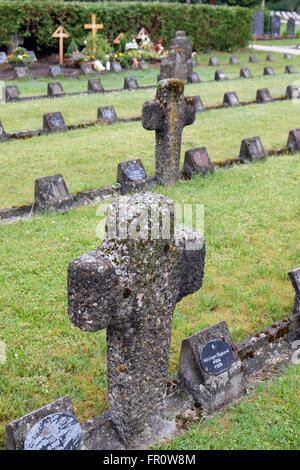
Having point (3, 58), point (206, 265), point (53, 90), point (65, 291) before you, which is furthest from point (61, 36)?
point (65, 291)

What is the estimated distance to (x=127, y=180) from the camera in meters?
8.34

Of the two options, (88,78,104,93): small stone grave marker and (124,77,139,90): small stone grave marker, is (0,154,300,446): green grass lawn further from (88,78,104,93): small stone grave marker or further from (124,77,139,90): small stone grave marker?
(124,77,139,90): small stone grave marker

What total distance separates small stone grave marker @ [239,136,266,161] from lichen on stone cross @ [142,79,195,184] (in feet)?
6.09

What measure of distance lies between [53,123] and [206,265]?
24.1ft

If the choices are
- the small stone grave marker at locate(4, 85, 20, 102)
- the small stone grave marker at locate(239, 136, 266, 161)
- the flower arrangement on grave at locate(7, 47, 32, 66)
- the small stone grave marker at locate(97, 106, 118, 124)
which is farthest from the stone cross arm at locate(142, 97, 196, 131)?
the flower arrangement on grave at locate(7, 47, 32, 66)

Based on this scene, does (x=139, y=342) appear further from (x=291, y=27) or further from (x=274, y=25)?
(x=291, y=27)

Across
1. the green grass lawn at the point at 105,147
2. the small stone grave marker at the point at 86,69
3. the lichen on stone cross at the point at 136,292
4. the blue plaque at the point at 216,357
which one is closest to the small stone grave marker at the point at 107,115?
the green grass lawn at the point at 105,147

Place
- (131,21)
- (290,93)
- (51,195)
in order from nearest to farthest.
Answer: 1. (51,195)
2. (290,93)
3. (131,21)

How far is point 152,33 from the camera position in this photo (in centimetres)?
2702

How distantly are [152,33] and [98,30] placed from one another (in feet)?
12.0

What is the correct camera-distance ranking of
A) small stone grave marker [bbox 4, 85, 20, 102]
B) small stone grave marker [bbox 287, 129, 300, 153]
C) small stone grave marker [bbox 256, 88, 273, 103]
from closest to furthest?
1. small stone grave marker [bbox 287, 129, 300, 153]
2. small stone grave marker [bbox 4, 85, 20, 102]
3. small stone grave marker [bbox 256, 88, 273, 103]

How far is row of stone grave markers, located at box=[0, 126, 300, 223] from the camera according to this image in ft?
24.7
